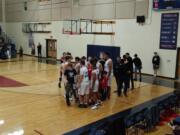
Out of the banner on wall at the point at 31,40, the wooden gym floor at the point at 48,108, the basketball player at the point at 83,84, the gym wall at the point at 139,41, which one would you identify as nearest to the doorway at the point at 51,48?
the gym wall at the point at 139,41

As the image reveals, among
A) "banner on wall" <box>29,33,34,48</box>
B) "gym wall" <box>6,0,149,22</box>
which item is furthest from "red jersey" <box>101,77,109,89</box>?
"banner on wall" <box>29,33,34,48</box>

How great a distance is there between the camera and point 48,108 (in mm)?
8875

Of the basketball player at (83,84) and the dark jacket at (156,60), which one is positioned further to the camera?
the dark jacket at (156,60)

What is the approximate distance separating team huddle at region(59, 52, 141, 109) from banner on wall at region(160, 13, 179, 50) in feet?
20.7

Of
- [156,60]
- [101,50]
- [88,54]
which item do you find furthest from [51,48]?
[156,60]

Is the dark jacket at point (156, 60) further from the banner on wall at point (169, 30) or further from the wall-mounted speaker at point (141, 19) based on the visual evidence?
the wall-mounted speaker at point (141, 19)

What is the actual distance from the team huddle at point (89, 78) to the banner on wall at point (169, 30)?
248 inches

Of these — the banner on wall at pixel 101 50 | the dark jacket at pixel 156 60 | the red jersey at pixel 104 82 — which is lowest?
the red jersey at pixel 104 82

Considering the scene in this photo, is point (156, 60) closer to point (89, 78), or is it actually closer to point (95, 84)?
point (95, 84)

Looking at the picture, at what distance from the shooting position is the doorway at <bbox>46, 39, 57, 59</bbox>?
24156mm

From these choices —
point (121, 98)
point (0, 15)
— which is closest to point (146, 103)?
point (121, 98)

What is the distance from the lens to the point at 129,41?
17.6 metres

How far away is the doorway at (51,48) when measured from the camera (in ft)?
79.3

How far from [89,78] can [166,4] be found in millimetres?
9306
